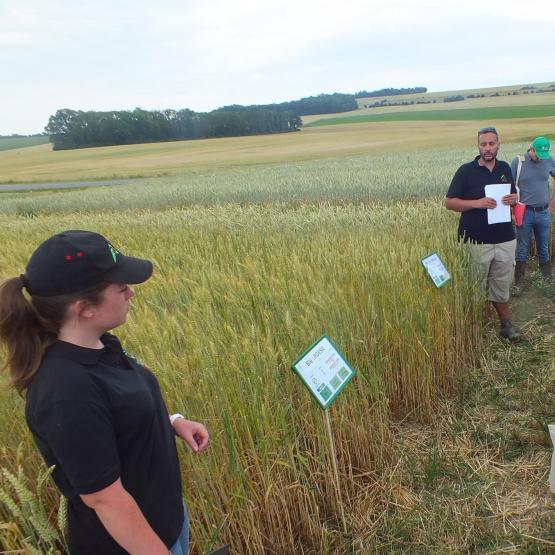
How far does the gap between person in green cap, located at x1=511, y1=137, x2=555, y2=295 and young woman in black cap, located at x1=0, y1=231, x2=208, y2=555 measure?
477 cm

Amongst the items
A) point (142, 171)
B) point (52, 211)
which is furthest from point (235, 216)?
point (142, 171)

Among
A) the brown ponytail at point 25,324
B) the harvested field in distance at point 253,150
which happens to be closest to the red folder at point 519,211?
the brown ponytail at point 25,324

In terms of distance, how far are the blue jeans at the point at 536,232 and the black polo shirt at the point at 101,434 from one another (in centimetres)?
487

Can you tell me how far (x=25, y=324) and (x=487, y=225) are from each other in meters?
3.69

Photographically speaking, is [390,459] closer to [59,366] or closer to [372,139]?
[59,366]

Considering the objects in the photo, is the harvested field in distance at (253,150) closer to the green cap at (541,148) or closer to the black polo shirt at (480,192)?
the green cap at (541,148)

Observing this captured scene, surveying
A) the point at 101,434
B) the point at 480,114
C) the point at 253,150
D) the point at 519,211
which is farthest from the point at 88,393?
the point at 480,114

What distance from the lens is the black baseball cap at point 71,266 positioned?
1.12 metres

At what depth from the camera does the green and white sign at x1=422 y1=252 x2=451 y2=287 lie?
3160mm

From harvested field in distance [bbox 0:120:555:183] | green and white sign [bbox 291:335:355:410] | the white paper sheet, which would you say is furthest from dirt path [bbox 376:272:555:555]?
harvested field in distance [bbox 0:120:555:183]

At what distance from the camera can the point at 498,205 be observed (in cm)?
380

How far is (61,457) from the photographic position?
1.05 m

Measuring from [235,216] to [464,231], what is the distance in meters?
3.36

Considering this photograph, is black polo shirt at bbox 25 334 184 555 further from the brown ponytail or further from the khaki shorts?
the khaki shorts
